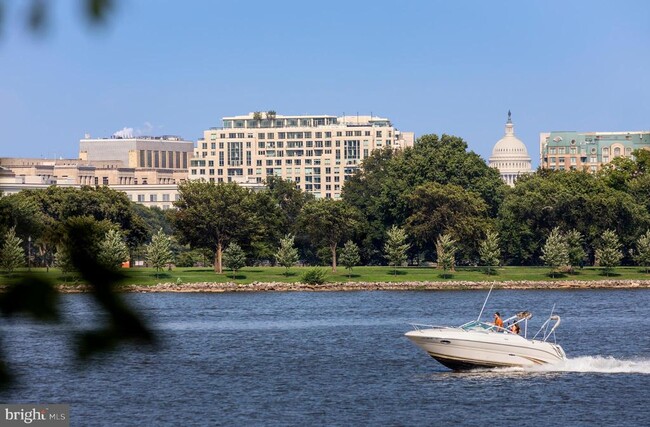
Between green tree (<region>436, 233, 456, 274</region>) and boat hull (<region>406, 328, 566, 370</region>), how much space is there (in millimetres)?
70354

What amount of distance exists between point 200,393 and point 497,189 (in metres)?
102

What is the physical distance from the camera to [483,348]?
46.7 m

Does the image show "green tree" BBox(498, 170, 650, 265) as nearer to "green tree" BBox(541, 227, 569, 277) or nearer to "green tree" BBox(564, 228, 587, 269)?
"green tree" BBox(564, 228, 587, 269)

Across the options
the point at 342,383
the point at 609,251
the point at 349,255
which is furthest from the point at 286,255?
the point at 342,383

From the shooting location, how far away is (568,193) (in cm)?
12494

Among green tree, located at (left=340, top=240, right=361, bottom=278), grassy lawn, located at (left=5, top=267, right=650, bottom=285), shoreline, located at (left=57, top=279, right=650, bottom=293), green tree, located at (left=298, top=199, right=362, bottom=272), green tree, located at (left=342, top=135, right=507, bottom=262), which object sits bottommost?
shoreline, located at (left=57, top=279, right=650, bottom=293)

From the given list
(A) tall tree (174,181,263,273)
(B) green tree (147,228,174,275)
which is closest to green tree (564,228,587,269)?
(A) tall tree (174,181,263,273)

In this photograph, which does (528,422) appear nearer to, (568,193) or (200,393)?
(200,393)

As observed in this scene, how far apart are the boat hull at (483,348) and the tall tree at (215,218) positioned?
73236mm

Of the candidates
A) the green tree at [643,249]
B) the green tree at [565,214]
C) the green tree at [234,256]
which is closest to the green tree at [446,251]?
the green tree at [565,214]

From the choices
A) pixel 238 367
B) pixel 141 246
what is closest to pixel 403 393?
pixel 238 367

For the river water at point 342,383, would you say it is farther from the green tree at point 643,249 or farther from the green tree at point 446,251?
the green tree at point 643,249

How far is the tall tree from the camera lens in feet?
393

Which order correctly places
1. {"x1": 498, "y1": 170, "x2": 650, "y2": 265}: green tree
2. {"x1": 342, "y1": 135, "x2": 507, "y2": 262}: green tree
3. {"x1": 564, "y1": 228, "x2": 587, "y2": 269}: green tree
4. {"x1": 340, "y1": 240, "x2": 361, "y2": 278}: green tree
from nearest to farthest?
1. {"x1": 340, "y1": 240, "x2": 361, "y2": 278}: green tree
2. {"x1": 564, "y1": 228, "x2": 587, "y2": 269}: green tree
3. {"x1": 498, "y1": 170, "x2": 650, "y2": 265}: green tree
4. {"x1": 342, "y1": 135, "x2": 507, "y2": 262}: green tree
